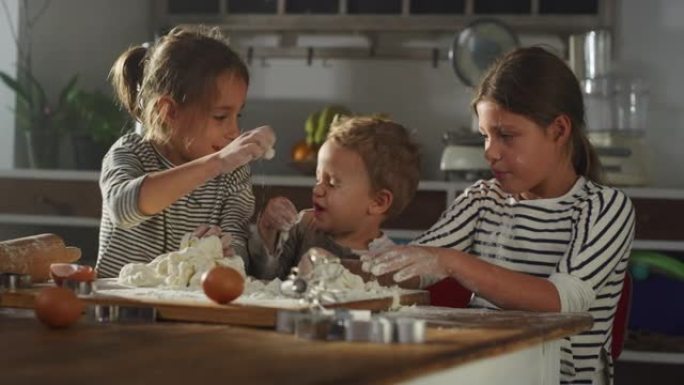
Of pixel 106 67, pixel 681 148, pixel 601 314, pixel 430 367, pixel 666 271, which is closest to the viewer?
pixel 430 367

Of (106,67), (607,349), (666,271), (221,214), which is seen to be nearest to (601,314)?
(607,349)

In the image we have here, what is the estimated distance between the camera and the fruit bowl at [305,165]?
188 inches

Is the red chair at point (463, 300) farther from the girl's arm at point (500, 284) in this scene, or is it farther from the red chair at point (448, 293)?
the girl's arm at point (500, 284)

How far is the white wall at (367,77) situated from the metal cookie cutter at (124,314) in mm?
3183

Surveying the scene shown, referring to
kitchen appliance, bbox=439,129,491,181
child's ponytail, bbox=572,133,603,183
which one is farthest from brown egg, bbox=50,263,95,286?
kitchen appliance, bbox=439,129,491,181

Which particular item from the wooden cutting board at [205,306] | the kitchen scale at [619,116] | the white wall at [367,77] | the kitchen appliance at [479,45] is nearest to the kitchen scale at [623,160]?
the kitchen scale at [619,116]

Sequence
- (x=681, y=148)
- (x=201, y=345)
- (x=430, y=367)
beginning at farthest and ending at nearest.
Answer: (x=681, y=148) < (x=201, y=345) < (x=430, y=367)

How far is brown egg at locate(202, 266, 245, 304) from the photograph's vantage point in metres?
1.73

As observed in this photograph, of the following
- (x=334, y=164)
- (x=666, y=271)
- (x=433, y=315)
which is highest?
(x=334, y=164)

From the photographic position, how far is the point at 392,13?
16.6 ft

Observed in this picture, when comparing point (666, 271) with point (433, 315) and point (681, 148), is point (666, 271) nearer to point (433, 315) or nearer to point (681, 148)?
point (681, 148)

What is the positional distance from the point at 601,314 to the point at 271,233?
573 millimetres

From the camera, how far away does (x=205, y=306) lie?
1.73 m

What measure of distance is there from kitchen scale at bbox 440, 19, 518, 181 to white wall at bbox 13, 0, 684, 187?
0.74 ft
